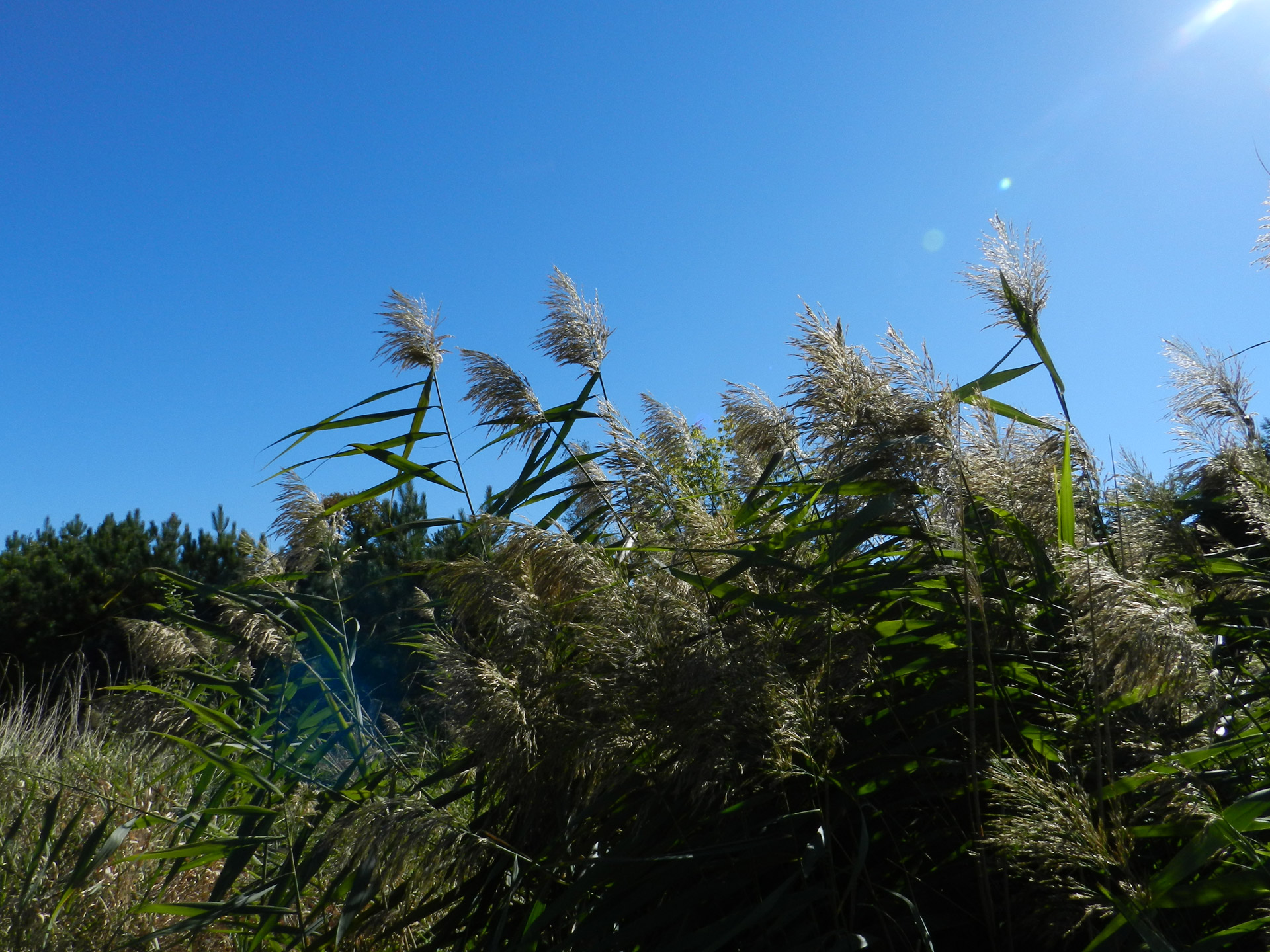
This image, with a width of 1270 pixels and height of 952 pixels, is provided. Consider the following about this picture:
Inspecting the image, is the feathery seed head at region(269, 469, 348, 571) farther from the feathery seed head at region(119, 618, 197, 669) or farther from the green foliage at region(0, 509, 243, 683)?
the green foliage at region(0, 509, 243, 683)

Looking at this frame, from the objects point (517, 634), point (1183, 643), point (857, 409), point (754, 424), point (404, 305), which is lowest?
point (1183, 643)

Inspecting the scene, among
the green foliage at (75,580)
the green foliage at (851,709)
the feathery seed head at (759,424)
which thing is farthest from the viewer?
the green foliage at (75,580)

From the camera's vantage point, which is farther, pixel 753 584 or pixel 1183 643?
pixel 753 584

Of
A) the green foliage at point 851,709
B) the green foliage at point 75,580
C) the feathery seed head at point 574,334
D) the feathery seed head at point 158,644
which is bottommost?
the green foliage at point 851,709

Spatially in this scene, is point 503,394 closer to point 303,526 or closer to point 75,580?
point 303,526

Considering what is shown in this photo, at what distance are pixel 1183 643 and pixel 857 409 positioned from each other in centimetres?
67

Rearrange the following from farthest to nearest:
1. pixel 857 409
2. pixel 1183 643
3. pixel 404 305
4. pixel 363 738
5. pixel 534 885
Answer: pixel 404 305 < pixel 363 738 < pixel 534 885 < pixel 857 409 < pixel 1183 643

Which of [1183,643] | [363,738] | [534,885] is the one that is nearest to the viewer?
[1183,643]

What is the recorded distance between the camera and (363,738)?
7.84 ft

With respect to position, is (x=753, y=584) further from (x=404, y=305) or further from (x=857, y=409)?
(x=404, y=305)

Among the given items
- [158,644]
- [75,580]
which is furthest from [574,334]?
[75,580]

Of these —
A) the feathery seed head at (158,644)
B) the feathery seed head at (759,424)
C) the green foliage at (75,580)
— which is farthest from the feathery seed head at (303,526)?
the green foliage at (75,580)

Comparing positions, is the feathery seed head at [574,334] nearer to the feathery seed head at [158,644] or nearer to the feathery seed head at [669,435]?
the feathery seed head at [669,435]

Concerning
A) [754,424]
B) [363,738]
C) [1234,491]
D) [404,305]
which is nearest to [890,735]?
[754,424]
